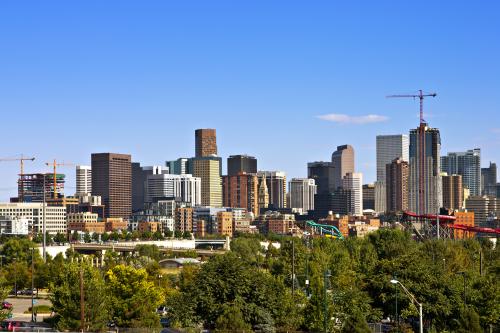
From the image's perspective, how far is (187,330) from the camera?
200ft

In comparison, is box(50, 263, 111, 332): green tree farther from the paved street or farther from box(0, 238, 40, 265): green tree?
box(0, 238, 40, 265): green tree

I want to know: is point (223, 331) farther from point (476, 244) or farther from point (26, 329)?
point (476, 244)

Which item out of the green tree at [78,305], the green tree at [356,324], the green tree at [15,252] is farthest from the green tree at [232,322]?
the green tree at [15,252]

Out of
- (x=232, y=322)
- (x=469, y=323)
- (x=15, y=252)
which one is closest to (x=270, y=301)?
(x=232, y=322)

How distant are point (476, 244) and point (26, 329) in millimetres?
104974

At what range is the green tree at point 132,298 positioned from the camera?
7125 centimetres

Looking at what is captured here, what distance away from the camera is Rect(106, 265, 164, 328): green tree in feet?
234

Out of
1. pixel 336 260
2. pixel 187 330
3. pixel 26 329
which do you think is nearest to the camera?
pixel 187 330

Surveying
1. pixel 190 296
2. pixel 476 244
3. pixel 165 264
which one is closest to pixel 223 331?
pixel 190 296

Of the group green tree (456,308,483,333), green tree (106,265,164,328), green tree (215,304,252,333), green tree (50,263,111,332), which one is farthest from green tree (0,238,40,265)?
green tree (456,308,483,333)

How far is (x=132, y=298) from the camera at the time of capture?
2876 inches

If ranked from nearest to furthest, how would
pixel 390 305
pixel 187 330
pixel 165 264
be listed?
pixel 187 330
pixel 390 305
pixel 165 264

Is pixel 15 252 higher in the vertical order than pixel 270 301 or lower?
lower

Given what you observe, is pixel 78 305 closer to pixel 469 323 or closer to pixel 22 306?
pixel 469 323
